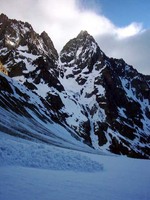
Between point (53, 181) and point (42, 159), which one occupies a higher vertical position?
point (42, 159)

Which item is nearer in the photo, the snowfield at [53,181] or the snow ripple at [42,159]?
the snowfield at [53,181]

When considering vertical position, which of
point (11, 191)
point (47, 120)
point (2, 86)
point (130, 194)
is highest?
point (2, 86)

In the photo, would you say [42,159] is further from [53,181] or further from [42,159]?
[53,181]

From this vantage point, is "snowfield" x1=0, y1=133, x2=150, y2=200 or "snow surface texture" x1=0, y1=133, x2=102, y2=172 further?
"snow surface texture" x1=0, y1=133, x2=102, y2=172

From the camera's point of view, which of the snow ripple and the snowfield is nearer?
the snowfield

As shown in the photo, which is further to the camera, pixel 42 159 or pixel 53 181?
pixel 42 159

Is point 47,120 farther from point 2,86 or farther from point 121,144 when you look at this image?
point 121,144

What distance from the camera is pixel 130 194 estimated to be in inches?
617

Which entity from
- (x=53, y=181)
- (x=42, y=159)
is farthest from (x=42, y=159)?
(x=53, y=181)

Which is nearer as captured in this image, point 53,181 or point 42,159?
point 53,181

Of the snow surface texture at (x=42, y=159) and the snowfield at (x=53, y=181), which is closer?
the snowfield at (x=53, y=181)

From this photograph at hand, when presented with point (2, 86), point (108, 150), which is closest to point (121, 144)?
point (108, 150)

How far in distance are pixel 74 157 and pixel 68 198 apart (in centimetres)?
1299

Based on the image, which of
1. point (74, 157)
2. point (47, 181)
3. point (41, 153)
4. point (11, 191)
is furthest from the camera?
point (74, 157)
